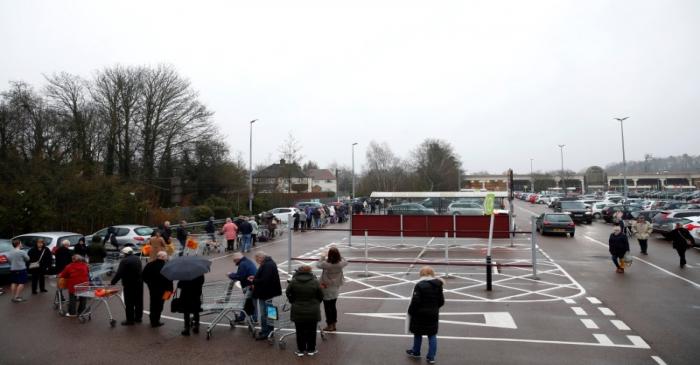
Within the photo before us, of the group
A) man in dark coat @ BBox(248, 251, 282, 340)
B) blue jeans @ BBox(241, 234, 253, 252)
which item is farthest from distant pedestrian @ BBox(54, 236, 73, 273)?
blue jeans @ BBox(241, 234, 253, 252)

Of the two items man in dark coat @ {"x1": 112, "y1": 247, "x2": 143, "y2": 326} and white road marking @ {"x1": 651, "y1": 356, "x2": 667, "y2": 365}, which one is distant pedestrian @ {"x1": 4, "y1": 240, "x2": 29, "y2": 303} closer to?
man in dark coat @ {"x1": 112, "y1": 247, "x2": 143, "y2": 326}

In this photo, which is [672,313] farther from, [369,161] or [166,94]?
[369,161]

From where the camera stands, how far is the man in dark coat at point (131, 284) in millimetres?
9391

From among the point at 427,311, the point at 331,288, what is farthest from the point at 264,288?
the point at 427,311

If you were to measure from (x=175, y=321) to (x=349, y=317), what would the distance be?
11.5 feet

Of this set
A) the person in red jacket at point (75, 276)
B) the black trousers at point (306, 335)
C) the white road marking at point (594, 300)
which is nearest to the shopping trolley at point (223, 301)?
the black trousers at point (306, 335)

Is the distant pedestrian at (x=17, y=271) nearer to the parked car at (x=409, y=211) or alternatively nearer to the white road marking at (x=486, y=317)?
the white road marking at (x=486, y=317)

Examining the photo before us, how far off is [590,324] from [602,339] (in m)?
1.00

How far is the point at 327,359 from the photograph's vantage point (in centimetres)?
734

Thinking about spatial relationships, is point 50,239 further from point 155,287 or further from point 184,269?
point 184,269

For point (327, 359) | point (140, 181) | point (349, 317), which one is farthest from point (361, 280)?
point (140, 181)

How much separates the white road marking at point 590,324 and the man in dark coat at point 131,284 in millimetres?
Result: 8554

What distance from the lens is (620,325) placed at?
29.8 ft

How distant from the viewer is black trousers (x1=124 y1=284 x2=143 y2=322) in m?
9.45
